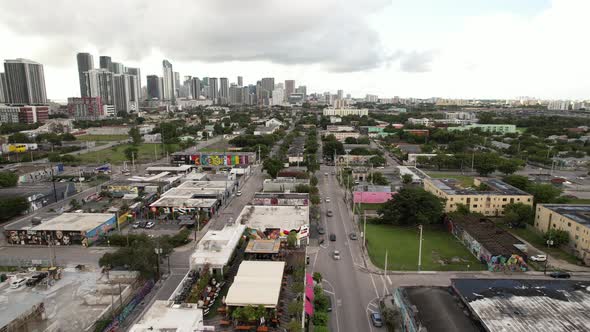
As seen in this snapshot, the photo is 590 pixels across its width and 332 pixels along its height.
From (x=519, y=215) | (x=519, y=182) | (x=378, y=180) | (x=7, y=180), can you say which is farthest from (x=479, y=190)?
(x=7, y=180)

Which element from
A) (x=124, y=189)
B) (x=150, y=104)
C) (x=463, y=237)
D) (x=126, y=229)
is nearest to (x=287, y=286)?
(x=463, y=237)

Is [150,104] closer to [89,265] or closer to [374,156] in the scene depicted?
[374,156]

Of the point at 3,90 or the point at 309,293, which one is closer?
the point at 309,293

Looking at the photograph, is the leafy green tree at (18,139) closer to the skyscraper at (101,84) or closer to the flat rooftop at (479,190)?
the flat rooftop at (479,190)

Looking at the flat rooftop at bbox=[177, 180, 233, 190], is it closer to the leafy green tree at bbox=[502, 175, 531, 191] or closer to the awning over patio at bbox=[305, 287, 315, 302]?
the awning over patio at bbox=[305, 287, 315, 302]

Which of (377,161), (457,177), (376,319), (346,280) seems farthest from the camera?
(377,161)

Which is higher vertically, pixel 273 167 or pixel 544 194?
pixel 273 167

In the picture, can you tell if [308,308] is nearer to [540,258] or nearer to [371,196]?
[540,258]
